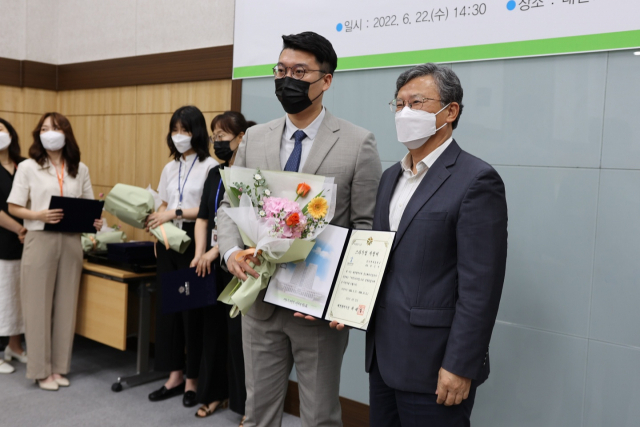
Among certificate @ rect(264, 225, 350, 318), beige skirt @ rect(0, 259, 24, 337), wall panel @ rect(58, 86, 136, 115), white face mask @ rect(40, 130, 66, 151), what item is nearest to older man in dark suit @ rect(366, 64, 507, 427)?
certificate @ rect(264, 225, 350, 318)

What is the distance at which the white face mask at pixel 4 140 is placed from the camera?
4.02 m

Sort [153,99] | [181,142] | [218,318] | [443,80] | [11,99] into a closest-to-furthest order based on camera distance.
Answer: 1. [443,80]
2. [218,318]
3. [181,142]
4. [153,99]
5. [11,99]

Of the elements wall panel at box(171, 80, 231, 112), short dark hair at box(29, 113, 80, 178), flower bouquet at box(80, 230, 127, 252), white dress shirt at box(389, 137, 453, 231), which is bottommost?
flower bouquet at box(80, 230, 127, 252)

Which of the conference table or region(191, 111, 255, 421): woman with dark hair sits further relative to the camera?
the conference table

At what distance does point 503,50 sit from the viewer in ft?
8.84

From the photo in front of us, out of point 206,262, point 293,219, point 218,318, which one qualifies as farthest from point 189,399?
point 293,219

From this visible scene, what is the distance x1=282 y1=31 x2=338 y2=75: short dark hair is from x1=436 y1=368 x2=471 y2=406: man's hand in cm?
115

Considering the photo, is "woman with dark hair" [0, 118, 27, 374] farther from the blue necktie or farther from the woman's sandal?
the blue necktie

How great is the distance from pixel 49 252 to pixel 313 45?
104 inches

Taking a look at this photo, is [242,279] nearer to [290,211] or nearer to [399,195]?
[290,211]

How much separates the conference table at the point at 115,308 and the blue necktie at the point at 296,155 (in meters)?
2.20

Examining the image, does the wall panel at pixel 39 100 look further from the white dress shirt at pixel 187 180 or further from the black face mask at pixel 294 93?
the black face mask at pixel 294 93

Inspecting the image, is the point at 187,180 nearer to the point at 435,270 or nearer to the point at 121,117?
→ the point at 121,117

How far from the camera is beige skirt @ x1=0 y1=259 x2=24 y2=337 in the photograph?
13.6 ft
